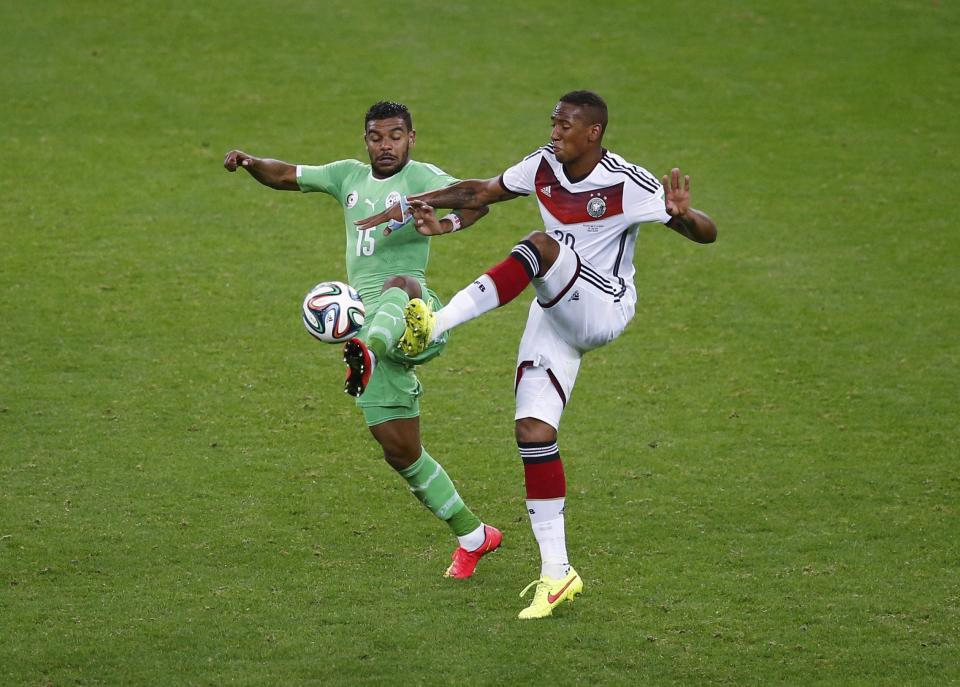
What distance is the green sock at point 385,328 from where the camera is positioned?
692 cm

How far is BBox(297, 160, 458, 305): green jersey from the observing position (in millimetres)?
7754

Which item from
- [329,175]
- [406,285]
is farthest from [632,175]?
[329,175]

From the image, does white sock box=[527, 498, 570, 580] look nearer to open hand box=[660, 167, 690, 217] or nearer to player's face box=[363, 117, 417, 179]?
open hand box=[660, 167, 690, 217]

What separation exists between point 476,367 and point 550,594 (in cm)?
433

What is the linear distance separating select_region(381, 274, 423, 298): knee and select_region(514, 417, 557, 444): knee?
39.7 inches

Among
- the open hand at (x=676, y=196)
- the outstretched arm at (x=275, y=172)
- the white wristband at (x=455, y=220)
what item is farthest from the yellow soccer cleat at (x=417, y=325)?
the outstretched arm at (x=275, y=172)

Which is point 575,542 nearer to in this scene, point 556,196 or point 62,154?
point 556,196

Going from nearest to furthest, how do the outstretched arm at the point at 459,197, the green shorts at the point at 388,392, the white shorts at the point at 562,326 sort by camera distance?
the white shorts at the point at 562,326 < the outstretched arm at the point at 459,197 < the green shorts at the point at 388,392

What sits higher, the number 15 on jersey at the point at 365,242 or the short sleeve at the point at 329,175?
the short sleeve at the point at 329,175

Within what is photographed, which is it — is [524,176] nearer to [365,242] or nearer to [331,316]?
[365,242]

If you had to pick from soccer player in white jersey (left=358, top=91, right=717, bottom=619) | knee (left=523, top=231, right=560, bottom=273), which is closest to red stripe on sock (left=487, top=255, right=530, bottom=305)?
soccer player in white jersey (left=358, top=91, right=717, bottom=619)

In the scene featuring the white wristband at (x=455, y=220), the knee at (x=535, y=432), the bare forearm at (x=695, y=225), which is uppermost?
the white wristband at (x=455, y=220)

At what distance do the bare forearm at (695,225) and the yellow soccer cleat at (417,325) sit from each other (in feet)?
4.59

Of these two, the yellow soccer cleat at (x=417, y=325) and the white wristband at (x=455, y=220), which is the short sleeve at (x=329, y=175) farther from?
the yellow soccer cleat at (x=417, y=325)
